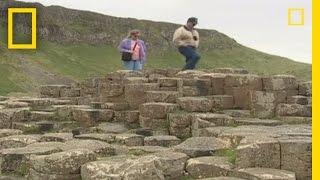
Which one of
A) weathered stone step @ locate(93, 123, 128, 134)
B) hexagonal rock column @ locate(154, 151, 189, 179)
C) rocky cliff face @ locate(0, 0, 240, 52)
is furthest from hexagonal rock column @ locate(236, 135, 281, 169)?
rocky cliff face @ locate(0, 0, 240, 52)

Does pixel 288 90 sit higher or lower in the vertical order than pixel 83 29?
lower

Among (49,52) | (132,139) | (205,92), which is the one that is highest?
(49,52)

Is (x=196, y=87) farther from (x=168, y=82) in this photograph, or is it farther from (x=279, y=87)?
(x=279, y=87)

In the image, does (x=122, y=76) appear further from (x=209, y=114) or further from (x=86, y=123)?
(x=209, y=114)

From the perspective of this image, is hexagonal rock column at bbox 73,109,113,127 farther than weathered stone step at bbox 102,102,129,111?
No

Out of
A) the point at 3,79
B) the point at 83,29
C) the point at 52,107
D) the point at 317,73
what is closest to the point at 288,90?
the point at 52,107

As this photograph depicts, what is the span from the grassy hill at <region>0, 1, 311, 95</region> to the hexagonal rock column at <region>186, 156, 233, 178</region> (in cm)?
2719

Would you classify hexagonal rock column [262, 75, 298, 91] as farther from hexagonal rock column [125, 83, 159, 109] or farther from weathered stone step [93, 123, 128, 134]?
weathered stone step [93, 123, 128, 134]

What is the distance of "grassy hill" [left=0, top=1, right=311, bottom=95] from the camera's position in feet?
135

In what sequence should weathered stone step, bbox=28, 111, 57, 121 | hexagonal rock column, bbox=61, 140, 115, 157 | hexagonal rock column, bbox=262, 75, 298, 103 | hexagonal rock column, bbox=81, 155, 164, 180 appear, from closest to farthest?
hexagonal rock column, bbox=81, 155, 164, 180
hexagonal rock column, bbox=61, 140, 115, 157
hexagonal rock column, bbox=262, 75, 298, 103
weathered stone step, bbox=28, 111, 57, 121

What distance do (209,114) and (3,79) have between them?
25010 mm

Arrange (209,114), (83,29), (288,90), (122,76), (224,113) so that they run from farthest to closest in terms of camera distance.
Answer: (83,29) → (122,76) → (288,90) → (224,113) → (209,114)

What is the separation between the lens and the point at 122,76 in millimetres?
18266

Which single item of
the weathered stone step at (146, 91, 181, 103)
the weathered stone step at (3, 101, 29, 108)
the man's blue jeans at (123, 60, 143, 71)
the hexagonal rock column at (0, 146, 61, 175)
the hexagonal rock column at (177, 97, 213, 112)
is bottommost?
the hexagonal rock column at (0, 146, 61, 175)
